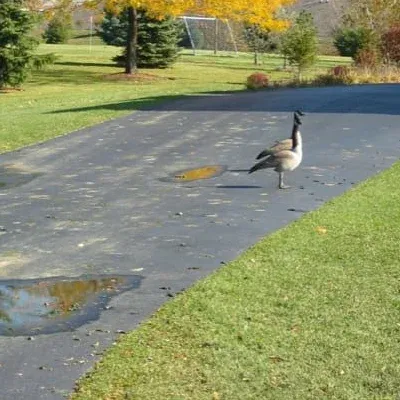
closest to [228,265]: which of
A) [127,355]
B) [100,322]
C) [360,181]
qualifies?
[100,322]

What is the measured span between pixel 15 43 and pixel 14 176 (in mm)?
21274

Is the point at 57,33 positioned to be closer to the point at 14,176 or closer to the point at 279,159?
the point at 14,176

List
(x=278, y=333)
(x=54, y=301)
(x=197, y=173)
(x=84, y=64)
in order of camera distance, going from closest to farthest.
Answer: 1. (x=278, y=333)
2. (x=54, y=301)
3. (x=197, y=173)
4. (x=84, y=64)

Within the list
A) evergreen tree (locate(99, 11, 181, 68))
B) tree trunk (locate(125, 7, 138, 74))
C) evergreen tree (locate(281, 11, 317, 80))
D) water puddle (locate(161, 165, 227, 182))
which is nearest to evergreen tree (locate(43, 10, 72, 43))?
evergreen tree (locate(99, 11, 181, 68))

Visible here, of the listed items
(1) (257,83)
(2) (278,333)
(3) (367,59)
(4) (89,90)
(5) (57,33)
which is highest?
(5) (57,33)

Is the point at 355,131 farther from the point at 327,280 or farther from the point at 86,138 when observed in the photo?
the point at 327,280

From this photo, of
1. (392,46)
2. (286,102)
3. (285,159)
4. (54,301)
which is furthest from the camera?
(392,46)

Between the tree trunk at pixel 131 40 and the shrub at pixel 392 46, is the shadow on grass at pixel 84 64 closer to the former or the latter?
the tree trunk at pixel 131 40

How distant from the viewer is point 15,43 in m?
34.3

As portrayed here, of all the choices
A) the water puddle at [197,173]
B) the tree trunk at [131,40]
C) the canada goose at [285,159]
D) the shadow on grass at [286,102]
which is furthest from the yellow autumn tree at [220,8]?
the canada goose at [285,159]

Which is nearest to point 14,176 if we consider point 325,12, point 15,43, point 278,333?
point 278,333

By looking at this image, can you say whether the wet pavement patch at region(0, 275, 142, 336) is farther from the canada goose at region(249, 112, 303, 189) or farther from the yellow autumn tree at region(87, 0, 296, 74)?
the yellow autumn tree at region(87, 0, 296, 74)

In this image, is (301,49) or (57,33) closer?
(301,49)

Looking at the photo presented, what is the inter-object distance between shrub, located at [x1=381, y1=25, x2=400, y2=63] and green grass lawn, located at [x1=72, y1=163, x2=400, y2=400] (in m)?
27.2
